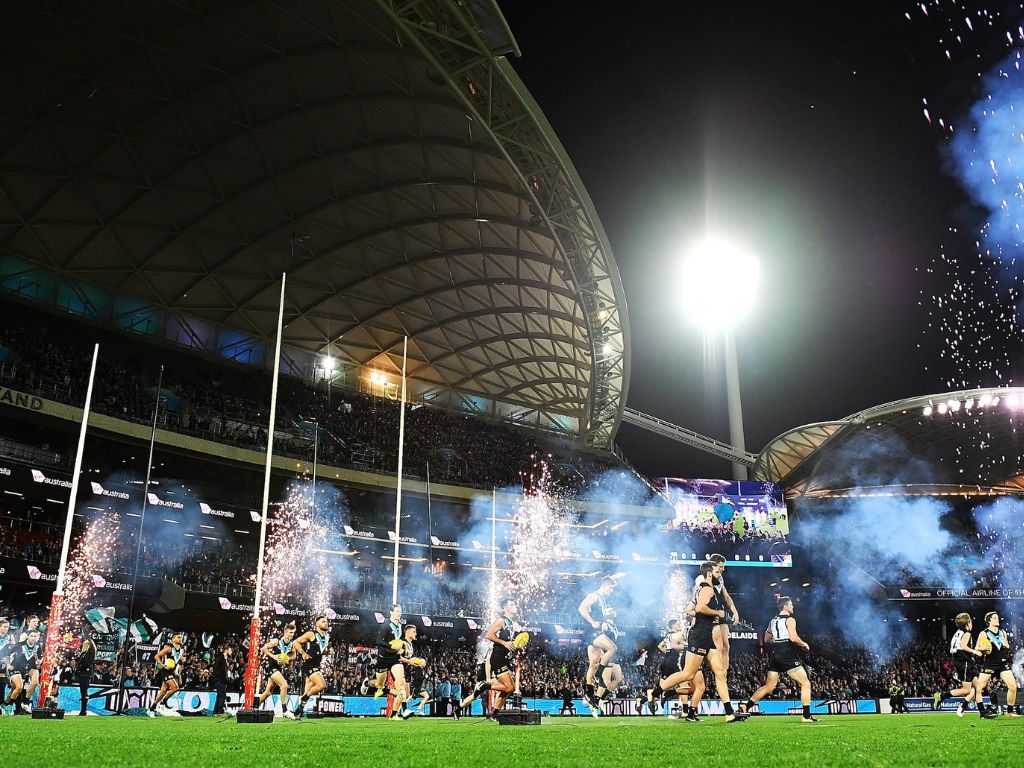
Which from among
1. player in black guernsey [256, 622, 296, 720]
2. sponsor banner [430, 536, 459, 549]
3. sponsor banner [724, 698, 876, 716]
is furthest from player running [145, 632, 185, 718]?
sponsor banner [724, 698, 876, 716]

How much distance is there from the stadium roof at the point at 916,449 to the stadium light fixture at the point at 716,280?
1379 centimetres

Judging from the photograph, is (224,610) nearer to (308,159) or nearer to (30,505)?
(30,505)

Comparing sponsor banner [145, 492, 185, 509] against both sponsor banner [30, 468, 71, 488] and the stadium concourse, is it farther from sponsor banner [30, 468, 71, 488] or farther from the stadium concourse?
Answer: sponsor banner [30, 468, 71, 488]

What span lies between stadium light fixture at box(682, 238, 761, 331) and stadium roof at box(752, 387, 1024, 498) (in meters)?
13.8

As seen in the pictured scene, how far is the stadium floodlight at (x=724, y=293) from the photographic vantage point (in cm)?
6262

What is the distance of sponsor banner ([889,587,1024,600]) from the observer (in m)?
49.7

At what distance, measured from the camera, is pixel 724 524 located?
49.8m

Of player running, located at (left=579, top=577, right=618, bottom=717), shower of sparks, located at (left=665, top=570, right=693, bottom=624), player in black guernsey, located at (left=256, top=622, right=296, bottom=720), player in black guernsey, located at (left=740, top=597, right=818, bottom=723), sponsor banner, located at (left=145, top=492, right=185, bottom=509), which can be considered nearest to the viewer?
player in black guernsey, located at (left=740, top=597, right=818, bottom=723)

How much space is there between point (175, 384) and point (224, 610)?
1277 cm

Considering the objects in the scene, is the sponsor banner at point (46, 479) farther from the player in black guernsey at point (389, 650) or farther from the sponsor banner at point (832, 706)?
the sponsor banner at point (832, 706)

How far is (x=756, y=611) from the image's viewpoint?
51.7 metres

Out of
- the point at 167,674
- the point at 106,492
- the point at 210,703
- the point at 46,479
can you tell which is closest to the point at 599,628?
the point at 167,674

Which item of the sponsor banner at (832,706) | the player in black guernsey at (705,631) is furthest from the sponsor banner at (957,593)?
the player in black guernsey at (705,631)

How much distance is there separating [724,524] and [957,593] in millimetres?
15897
